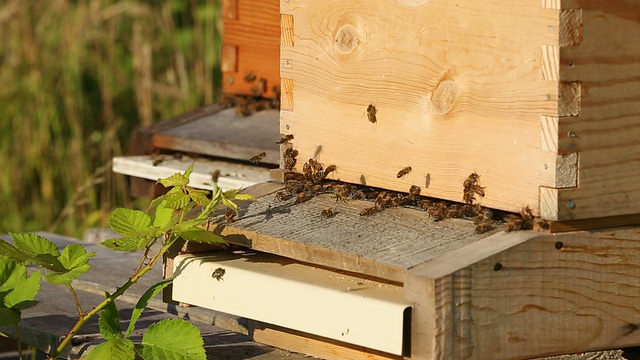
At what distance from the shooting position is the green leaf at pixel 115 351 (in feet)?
9.41

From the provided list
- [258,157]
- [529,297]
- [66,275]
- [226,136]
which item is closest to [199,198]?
[66,275]

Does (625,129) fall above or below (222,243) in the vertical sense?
above

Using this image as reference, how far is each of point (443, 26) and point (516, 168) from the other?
0.47 meters

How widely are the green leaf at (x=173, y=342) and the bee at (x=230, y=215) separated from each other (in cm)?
36

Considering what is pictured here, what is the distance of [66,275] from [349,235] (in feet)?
2.63

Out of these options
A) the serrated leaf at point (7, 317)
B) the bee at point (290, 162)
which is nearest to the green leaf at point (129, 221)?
the serrated leaf at point (7, 317)

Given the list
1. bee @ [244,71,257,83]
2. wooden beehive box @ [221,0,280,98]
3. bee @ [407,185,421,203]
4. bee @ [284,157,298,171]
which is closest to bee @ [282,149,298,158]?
bee @ [284,157,298,171]

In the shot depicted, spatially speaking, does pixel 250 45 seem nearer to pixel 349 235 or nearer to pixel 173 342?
pixel 349 235

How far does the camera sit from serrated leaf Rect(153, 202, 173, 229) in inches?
119

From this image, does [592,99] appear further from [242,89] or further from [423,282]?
[242,89]

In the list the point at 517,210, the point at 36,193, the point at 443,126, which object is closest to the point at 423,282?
the point at 517,210

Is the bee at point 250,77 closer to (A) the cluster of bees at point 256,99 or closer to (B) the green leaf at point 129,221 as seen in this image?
(A) the cluster of bees at point 256,99

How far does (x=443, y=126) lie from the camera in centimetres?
300

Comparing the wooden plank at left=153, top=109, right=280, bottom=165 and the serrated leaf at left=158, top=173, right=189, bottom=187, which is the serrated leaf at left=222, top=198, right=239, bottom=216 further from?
the wooden plank at left=153, top=109, right=280, bottom=165
